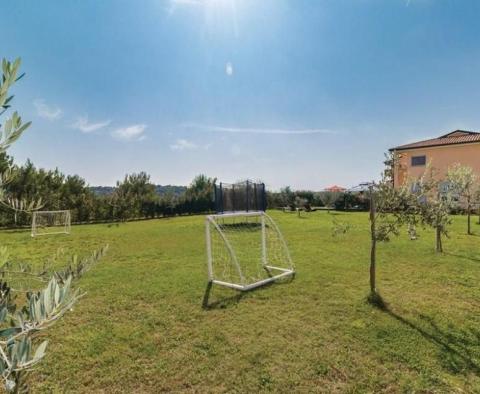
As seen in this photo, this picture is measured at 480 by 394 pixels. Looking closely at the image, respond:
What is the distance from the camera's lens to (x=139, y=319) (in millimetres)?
4586

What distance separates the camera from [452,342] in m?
3.79

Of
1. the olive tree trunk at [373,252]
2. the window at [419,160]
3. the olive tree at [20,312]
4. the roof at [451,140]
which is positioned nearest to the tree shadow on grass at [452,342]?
the olive tree trunk at [373,252]

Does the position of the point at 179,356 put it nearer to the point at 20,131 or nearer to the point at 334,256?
the point at 20,131

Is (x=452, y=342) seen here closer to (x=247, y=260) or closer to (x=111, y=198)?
(x=247, y=260)

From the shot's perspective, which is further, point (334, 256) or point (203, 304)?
point (334, 256)

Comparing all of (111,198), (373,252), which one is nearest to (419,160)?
(373,252)

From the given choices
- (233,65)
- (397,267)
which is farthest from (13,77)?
(233,65)

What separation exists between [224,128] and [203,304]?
12124mm

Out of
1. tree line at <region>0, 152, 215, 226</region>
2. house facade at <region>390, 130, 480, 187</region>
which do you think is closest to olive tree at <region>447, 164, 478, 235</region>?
house facade at <region>390, 130, 480, 187</region>

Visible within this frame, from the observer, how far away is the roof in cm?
2481

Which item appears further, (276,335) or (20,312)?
(276,335)

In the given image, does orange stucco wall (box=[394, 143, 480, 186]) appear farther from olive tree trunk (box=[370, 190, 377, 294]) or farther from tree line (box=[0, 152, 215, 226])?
tree line (box=[0, 152, 215, 226])

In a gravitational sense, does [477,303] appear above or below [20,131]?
below

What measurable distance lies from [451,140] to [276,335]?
30.6 m
